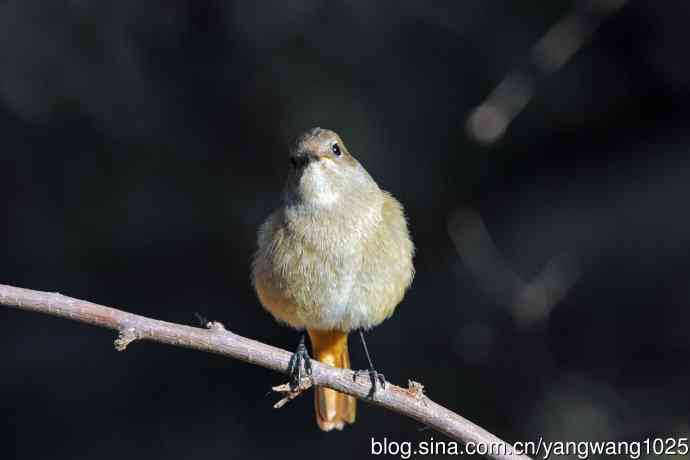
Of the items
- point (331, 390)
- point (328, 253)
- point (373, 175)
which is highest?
point (373, 175)

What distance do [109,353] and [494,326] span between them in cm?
248

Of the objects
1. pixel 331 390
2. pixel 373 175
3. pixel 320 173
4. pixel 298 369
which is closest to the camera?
pixel 298 369

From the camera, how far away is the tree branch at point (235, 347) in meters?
3.31

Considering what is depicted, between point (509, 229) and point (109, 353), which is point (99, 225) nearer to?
point (109, 353)

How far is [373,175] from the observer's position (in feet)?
20.9

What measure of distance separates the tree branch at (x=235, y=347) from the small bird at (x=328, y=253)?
0.76m

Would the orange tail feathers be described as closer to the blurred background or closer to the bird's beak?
the bird's beak

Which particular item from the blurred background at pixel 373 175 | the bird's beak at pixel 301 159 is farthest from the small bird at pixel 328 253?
the blurred background at pixel 373 175

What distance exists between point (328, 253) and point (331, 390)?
0.71 m

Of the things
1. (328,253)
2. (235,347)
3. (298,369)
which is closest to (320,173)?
(328,253)

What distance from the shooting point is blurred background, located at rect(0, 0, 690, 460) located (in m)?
6.19

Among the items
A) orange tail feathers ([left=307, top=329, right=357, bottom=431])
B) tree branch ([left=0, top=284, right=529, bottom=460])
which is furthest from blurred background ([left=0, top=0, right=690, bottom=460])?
tree branch ([left=0, top=284, right=529, bottom=460])

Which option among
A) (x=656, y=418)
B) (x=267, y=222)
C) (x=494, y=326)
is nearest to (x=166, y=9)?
(x=267, y=222)

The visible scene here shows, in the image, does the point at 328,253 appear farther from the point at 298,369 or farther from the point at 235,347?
the point at 235,347
